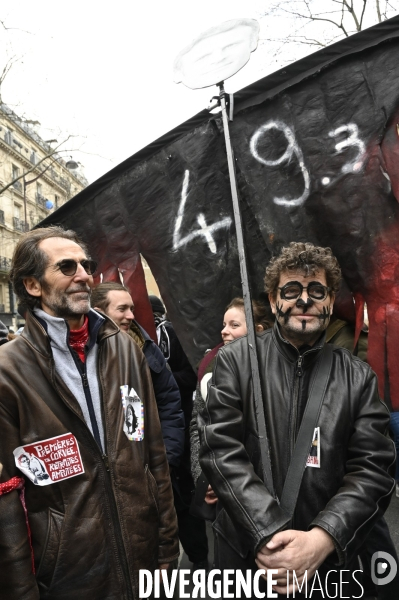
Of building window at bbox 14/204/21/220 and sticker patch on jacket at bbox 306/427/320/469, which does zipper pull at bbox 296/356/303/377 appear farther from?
building window at bbox 14/204/21/220

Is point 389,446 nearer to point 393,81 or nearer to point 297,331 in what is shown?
point 297,331

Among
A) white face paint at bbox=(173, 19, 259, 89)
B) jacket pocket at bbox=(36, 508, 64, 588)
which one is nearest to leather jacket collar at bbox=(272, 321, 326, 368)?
jacket pocket at bbox=(36, 508, 64, 588)

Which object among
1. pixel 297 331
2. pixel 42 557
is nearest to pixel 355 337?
pixel 297 331

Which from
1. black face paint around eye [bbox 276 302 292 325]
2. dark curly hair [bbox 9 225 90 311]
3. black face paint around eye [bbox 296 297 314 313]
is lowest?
black face paint around eye [bbox 276 302 292 325]

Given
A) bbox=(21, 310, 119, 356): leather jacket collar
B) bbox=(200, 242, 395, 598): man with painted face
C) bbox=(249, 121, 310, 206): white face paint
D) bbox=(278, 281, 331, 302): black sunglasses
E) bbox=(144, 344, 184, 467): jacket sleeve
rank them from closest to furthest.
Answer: bbox=(200, 242, 395, 598): man with painted face → bbox=(21, 310, 119, 356): leather jacket collar → bbox=(278, 281, 331, 302): black sunglasses → bbox=(249, 121, 310, 206): white face paint → bbox=(144, 344, 184, 467): jacket sleeve

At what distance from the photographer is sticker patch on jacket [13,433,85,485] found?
1696mm

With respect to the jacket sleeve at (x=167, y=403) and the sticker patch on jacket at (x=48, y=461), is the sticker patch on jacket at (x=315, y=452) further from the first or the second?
the jacket sleeve at (x=167, y=403)

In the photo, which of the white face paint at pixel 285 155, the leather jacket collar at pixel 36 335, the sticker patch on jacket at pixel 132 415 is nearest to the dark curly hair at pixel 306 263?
the white face paint at pixel 285 155

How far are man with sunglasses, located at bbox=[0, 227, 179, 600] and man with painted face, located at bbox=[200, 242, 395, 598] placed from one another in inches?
12.2

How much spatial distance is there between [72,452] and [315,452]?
94 cm

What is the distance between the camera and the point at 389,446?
1741mm

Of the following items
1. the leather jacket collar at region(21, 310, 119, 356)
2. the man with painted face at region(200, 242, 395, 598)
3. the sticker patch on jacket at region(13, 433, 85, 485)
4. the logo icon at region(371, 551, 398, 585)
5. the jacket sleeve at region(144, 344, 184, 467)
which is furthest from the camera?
the jacket sleeve at region(144, 344, 184, 467)

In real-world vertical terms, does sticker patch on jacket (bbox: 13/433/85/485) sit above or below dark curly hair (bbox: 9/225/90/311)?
below

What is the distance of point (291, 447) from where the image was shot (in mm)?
1773
